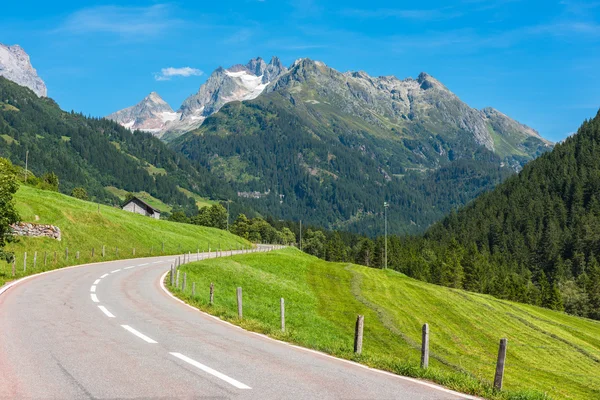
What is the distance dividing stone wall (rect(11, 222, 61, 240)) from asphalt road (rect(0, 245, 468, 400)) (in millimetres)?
36540

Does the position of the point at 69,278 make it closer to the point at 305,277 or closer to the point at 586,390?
the point at 305,277

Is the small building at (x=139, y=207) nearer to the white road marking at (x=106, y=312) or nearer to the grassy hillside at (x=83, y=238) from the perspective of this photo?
the grassy hillside at (x=83, y=238)

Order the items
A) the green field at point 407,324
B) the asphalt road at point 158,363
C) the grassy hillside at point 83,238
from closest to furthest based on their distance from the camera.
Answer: the asphalt road at point 158,363 → the green field at point 407,324 → the grassy hillside at point 83,238

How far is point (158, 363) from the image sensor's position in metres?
12.5

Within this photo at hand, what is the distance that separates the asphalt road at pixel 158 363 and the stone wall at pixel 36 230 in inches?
1439

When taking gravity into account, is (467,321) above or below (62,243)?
below

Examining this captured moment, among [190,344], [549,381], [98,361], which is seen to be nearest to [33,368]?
[98,361]

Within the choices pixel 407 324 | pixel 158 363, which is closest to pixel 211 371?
pixel 158 363

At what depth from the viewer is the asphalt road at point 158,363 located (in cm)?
1023

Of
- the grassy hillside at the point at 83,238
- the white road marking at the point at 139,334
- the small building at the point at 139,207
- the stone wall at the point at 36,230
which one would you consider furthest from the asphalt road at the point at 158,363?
the small building at the point at 139,207

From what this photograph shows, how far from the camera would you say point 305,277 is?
65000mm

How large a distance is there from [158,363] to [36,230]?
169ft

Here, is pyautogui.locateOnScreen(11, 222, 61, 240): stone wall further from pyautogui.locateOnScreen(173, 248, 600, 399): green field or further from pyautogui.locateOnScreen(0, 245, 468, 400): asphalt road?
pyautogui.locateOnScreen(0, 245, 468, 400): asphalt road

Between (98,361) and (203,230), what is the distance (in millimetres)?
104986
